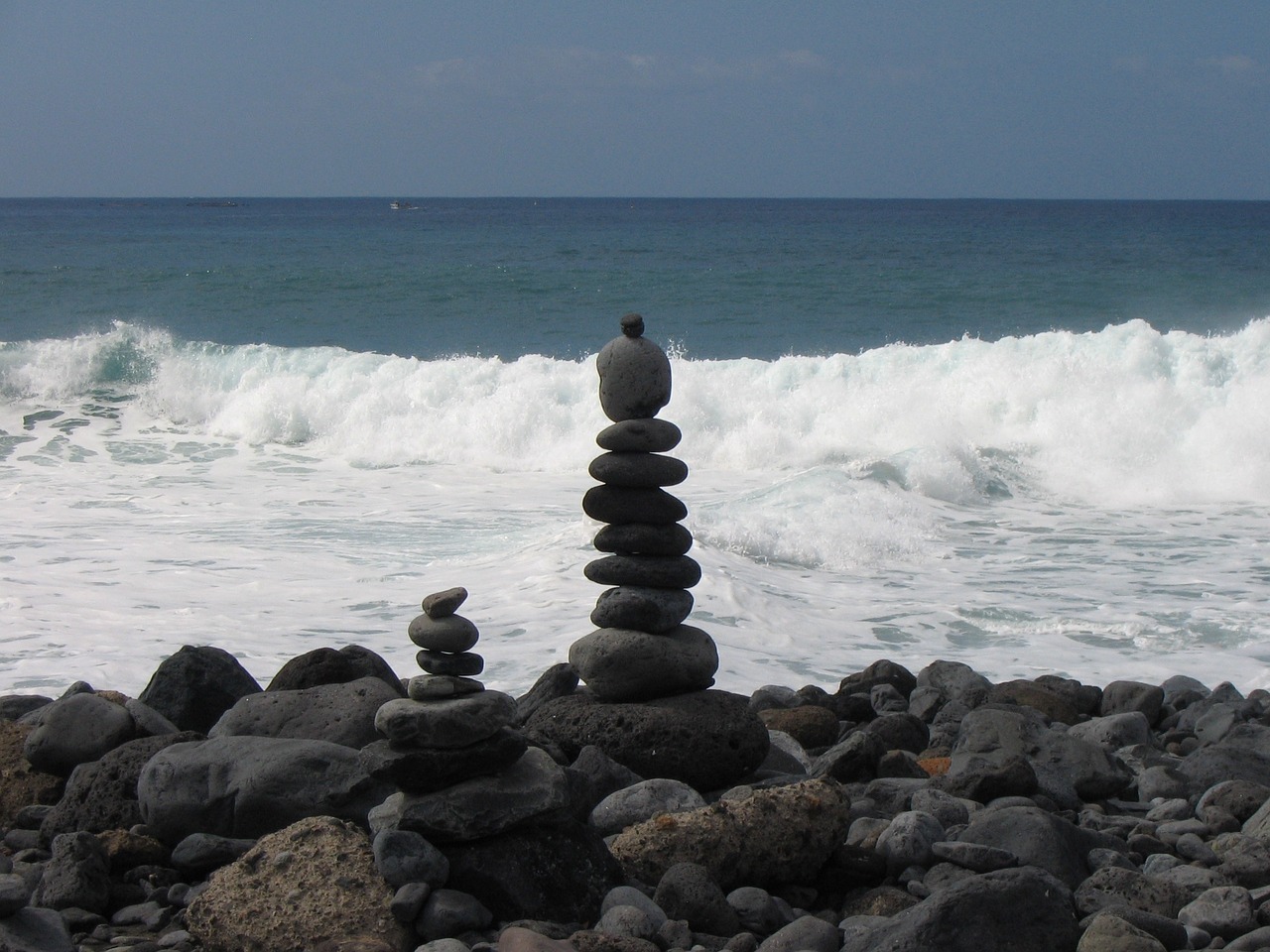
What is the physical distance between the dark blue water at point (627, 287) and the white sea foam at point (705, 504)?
7.80 metres

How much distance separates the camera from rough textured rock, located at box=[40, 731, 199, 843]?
5629mm

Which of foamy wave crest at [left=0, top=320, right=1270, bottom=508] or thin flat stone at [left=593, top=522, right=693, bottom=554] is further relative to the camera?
foamy wave crest at [left=0, top=320, right=1270, bottom=508]

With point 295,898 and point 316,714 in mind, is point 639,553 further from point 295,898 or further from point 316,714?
point 295,898

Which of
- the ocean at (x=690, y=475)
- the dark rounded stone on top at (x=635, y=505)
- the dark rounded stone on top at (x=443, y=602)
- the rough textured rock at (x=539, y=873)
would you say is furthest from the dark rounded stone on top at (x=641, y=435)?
the ocean at (x=690, y=475)

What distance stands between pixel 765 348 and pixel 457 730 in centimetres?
2444

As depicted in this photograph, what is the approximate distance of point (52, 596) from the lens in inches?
416

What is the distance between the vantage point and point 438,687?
5.11 m

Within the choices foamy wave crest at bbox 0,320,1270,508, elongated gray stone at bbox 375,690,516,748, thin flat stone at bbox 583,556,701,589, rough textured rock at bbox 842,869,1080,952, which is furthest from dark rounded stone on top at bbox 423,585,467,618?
foamy wave crest at bbox 0,320,1270,508

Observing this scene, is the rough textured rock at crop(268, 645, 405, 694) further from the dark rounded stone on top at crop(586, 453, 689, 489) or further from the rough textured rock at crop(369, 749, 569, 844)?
the rough textured rock at crop(369, 749, 569, 844)

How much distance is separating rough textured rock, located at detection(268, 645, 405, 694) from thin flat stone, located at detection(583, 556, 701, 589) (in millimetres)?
1223

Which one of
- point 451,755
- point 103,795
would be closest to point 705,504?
point 103,795

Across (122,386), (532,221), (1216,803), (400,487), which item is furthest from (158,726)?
(532,221)

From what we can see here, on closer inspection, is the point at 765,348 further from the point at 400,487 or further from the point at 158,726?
the point at 158,726

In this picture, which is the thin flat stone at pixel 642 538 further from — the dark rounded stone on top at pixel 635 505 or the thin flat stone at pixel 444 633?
the thin flat stone at pixel 444 633
